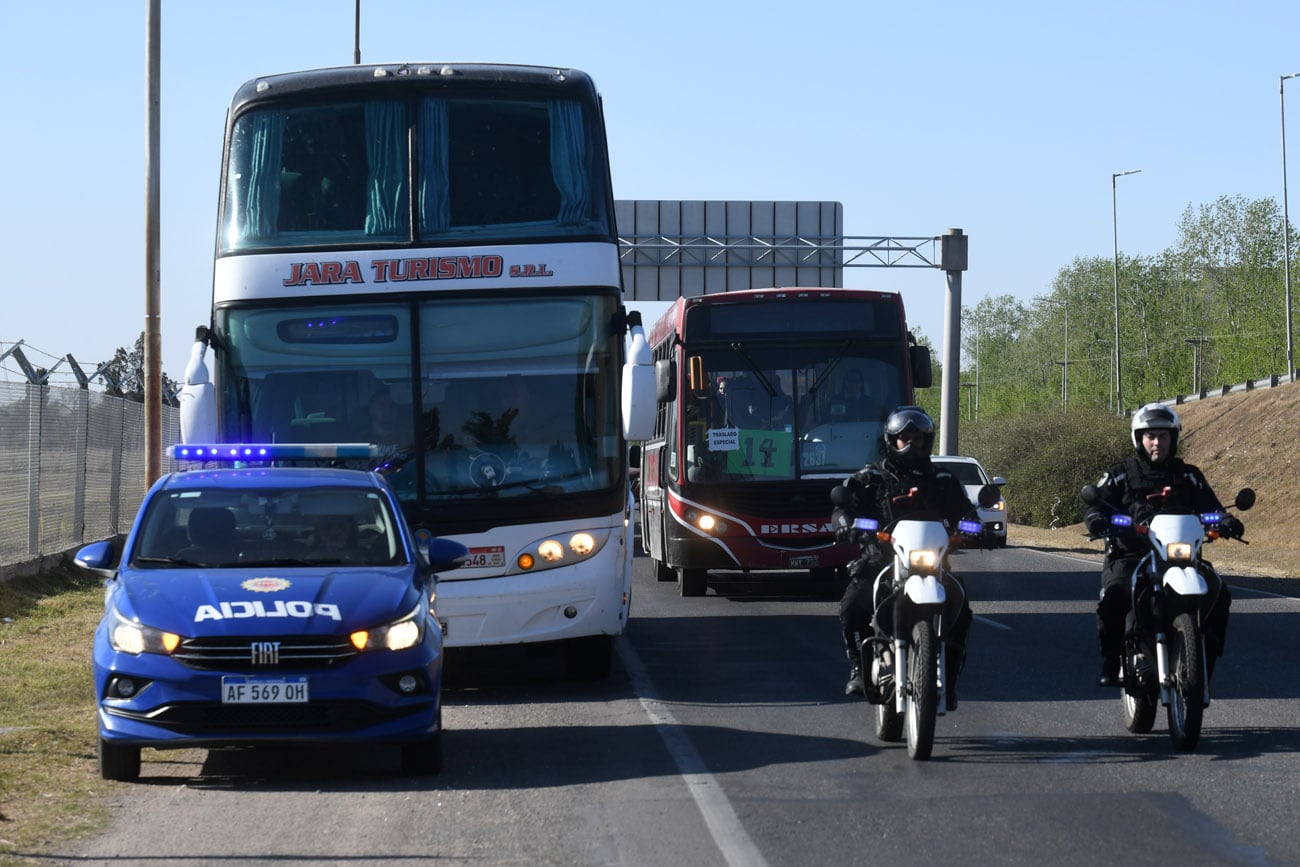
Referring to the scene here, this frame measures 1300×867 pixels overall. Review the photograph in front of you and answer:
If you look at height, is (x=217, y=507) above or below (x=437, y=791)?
above

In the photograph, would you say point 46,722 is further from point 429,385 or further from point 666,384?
point 666,384

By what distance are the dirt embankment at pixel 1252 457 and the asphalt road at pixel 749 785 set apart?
26227mm

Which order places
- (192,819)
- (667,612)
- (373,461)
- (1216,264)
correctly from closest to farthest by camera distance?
(192,819) → (373,461) → (667,612) → (1216,264)

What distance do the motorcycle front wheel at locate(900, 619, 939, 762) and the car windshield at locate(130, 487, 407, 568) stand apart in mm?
2788

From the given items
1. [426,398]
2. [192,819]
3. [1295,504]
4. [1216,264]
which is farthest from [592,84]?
[1216,264]

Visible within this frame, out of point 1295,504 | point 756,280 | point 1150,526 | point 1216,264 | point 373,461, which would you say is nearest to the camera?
point 1150,526

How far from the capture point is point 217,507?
1025cm

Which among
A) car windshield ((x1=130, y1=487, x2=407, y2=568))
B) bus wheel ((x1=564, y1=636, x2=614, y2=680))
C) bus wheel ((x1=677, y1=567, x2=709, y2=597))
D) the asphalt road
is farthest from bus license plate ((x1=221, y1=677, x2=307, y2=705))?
bus wheel ((x1=677, y1=567, x2=709, y2=597))

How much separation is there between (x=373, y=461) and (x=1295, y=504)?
46160 millimetres

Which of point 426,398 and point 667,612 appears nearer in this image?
point 426,398

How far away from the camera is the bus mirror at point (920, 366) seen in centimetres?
1938

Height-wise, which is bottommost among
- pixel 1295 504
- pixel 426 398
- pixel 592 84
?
pixel 1295 504

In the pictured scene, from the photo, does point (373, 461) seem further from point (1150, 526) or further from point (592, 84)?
point (1150, 526)

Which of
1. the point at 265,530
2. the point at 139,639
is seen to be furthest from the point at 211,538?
the point at 139,639
